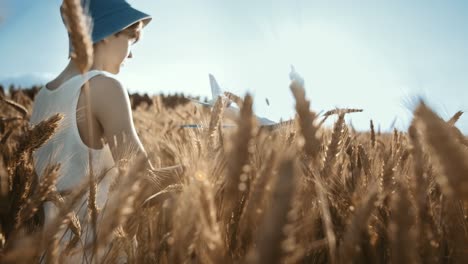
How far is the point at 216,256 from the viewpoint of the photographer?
445 millimetres

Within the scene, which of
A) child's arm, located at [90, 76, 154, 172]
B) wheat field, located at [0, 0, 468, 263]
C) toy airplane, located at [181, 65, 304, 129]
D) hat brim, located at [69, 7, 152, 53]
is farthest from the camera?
hat brim, located at [69, 7, 152, 53]

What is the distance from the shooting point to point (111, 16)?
5.37ft

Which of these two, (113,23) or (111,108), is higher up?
(113,23)

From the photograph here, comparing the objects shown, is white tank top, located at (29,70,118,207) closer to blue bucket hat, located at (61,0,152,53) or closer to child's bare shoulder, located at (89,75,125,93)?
child's bare shoulder, located at (89,75,125,93)

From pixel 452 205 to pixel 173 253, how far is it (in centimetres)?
44

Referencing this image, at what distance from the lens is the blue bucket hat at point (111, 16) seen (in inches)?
62.7

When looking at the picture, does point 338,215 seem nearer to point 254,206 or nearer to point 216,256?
point 254,206

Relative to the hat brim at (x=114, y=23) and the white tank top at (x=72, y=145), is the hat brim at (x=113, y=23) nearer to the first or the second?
the hat brim at (x=114, y=23)

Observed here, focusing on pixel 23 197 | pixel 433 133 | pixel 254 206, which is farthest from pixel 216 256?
pixel 23 197

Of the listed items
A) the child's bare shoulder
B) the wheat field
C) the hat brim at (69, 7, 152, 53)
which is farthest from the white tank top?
the wheat field

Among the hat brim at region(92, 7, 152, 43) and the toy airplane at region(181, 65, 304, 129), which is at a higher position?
the hat brim at region(92, 7, 152, 43)

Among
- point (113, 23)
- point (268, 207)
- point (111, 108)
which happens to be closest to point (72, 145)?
point (111, 108)

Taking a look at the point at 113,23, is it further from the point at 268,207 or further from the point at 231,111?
the point at 268,207

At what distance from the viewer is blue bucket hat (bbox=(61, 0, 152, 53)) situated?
1592 millimetres
